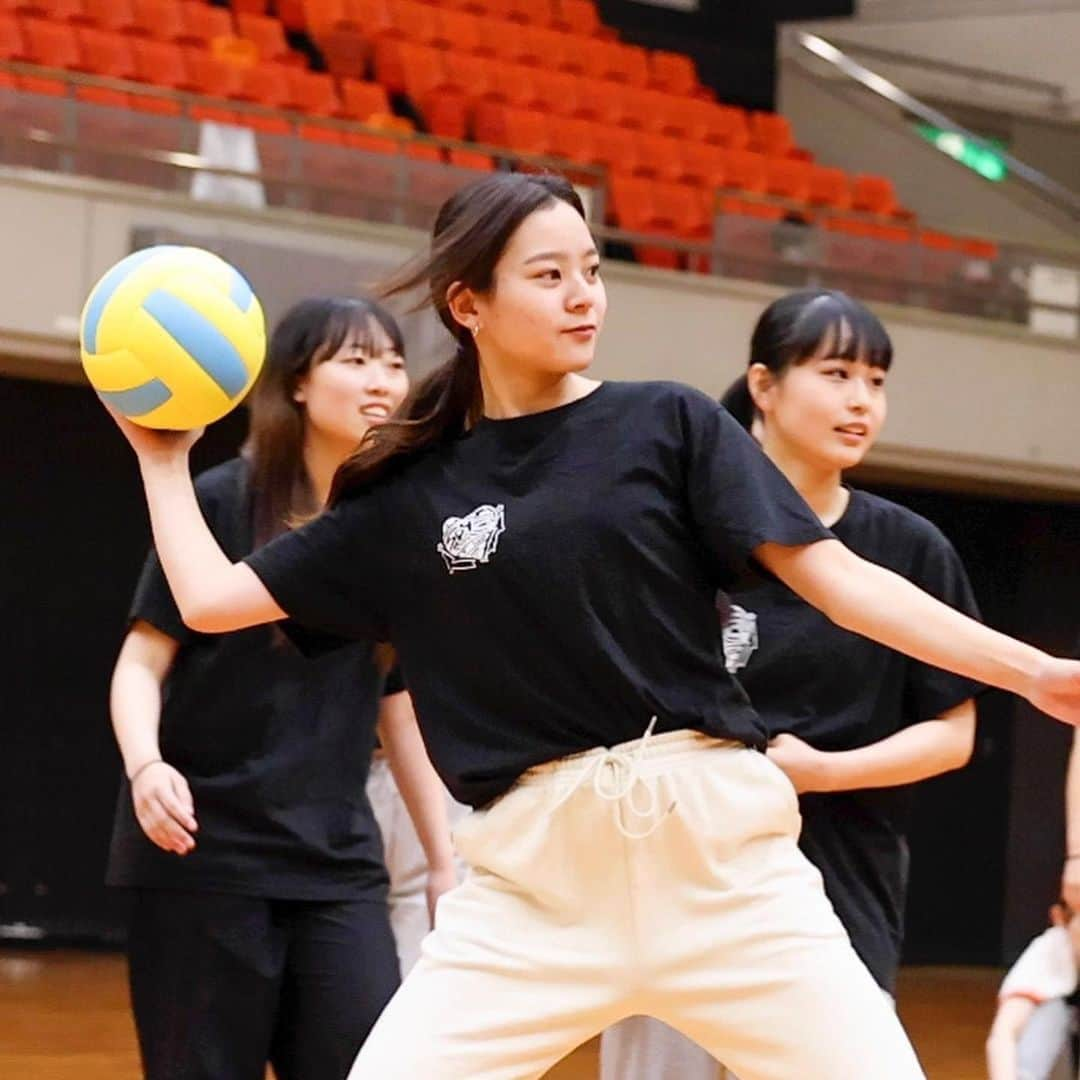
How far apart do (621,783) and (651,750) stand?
57mm

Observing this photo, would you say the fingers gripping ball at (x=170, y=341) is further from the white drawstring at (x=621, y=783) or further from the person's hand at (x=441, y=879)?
the person's hand at (x=441, y=879)

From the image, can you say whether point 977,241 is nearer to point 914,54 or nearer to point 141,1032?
point 914,54

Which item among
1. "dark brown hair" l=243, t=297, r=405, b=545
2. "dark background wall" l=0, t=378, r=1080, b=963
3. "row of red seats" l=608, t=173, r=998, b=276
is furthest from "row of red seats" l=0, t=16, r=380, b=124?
"dark brown hair" l=243, t=297, r=405, b=545

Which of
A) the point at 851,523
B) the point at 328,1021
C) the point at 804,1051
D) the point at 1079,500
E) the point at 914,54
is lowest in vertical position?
the point at 1079,500

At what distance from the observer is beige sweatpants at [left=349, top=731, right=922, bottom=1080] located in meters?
2.37

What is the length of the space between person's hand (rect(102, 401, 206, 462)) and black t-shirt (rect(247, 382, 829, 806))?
36cm

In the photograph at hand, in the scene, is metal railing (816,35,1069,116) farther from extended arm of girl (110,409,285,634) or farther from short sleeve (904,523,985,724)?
extended arm of girl (110,409,285,634)

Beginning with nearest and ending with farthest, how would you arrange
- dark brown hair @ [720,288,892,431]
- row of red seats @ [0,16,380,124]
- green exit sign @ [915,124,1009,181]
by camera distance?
dark brown hair @ [720,288,892,431], row of red seats @ [0,16,380,124], green exit sign @ [915,124,1009,181]

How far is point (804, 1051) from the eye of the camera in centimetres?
234

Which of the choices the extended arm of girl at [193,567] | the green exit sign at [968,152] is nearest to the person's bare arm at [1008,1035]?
the extended arm of girl at [193,567]

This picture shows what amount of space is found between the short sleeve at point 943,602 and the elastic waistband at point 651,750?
88 cm

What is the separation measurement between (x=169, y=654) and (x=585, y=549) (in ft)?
3.58

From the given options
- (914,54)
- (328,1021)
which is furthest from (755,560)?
(914,54)

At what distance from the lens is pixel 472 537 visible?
2.54 m
